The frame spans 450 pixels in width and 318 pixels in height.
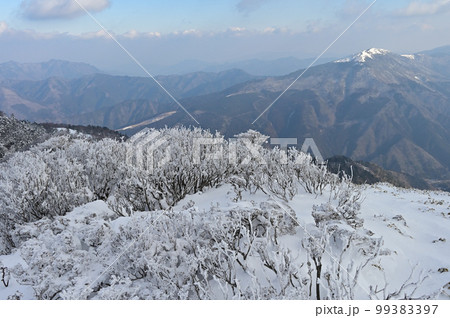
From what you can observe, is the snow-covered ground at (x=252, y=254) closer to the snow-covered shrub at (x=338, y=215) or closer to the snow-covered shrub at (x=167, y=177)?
the snow-covered shrub at (x=338, y=215)

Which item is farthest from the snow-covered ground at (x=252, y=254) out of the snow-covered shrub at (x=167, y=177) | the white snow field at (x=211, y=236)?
the snow-covered shrub at (x=167, y=177)

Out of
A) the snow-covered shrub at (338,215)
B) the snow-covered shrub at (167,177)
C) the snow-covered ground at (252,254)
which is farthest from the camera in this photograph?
the snow-covered shrub at (167,177)

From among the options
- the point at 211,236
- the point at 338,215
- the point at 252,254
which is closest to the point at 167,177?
the point at 211,236

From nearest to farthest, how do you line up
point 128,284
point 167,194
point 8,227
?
point 128,284, point 8,227, point 167,194

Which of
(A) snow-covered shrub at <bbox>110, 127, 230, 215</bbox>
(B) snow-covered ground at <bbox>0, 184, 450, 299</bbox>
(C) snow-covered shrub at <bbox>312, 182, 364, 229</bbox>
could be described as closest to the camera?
(B) snow-covered ground at <bbox>0, 184, 450, 299</bbox>

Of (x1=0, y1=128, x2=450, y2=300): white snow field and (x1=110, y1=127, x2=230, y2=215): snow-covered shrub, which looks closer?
(x1=0, y1=128, x2=450, y2=300): white snow field

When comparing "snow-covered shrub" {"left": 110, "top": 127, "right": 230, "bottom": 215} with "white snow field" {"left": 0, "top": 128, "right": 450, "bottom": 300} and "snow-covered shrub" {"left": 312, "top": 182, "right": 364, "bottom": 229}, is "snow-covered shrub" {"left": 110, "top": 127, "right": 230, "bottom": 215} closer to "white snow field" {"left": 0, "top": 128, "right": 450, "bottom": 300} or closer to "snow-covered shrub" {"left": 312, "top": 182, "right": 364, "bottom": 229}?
"white snow field" {"left": 0, "top": 128, "right": 450, "bottom": 300}

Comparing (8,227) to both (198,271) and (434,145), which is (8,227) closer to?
(198,271)

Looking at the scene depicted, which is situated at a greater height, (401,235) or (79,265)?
(79,265)

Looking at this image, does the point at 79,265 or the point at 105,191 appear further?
the point at 105,191

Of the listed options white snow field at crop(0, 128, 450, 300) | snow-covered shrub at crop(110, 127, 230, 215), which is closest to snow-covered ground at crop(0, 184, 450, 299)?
white snow field at crop(0, 128, 450, 300)
